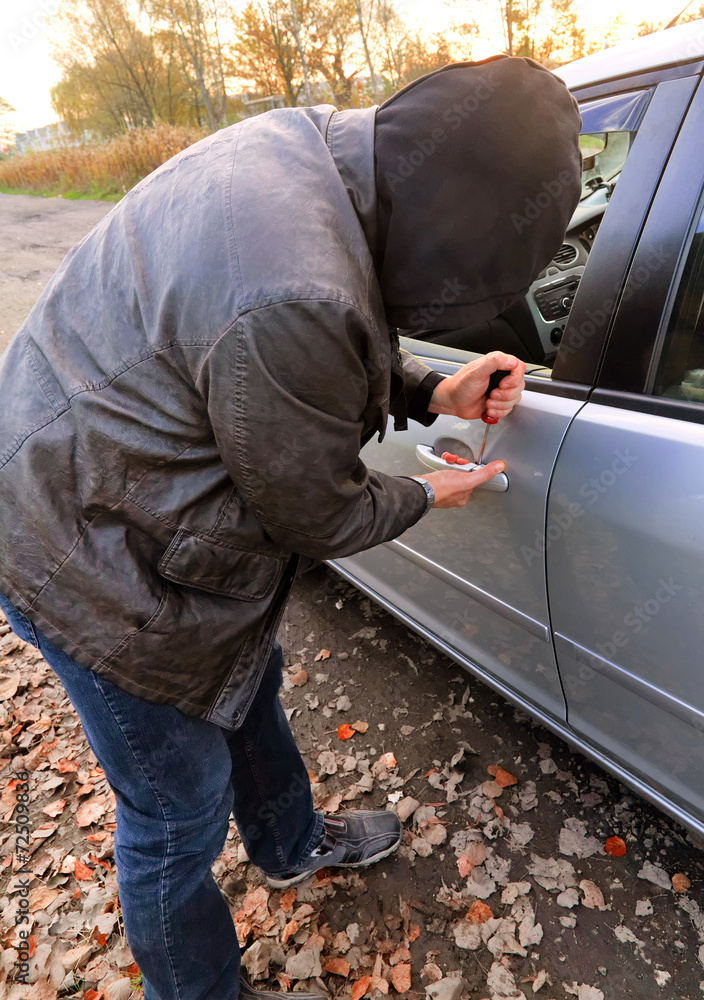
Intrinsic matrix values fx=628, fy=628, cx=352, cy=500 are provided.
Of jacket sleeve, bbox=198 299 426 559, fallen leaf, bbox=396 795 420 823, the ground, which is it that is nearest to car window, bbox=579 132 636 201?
jacket sleeve, bbox=198 299 426 559

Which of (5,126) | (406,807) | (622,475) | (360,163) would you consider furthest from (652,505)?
(5,126)

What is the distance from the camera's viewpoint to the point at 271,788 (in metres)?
1.67

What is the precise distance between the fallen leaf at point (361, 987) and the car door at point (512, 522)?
0.85 m

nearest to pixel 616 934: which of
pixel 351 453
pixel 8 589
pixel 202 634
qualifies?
pixel 202 634

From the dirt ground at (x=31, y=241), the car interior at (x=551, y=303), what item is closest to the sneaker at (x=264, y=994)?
the car interior at (x=551, y=303)

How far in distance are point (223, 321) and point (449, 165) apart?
1.32ft

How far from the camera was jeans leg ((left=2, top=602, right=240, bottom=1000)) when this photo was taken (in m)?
1.15

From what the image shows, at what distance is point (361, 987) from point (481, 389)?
1590 millimetres

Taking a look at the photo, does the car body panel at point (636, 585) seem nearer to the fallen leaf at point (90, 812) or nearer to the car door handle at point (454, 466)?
the car door handle at point (454, 466)

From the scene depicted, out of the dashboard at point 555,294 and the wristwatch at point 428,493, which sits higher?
the dashboard at point 555,294

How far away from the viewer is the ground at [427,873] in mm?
1656

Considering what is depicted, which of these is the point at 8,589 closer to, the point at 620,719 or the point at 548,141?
the point at 548,141

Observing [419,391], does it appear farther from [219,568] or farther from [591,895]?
[591,895]

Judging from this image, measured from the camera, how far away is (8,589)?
1117mm
